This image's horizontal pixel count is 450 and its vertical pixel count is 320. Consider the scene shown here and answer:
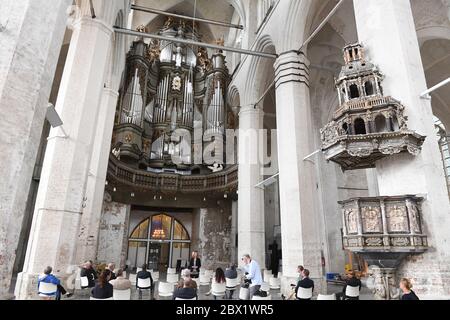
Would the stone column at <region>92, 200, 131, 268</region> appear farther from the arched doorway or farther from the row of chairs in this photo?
the row of chairs

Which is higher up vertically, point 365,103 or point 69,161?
point 365,103

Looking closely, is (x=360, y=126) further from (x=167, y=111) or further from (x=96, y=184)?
(x=167, y=111)

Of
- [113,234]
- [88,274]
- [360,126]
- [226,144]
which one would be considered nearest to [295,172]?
[360,126]

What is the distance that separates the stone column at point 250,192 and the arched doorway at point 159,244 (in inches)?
266

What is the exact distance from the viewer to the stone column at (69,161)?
6.79 m

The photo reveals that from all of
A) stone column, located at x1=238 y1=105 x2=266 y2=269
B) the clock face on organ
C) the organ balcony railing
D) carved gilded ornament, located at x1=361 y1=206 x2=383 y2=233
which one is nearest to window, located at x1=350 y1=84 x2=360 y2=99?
carved gilded ornament, located at x1=361 y1=206 x2=383 y2=233

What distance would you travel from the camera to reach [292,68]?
32.3ft

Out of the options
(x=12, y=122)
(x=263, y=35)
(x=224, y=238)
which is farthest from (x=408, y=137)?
(x=224, y=238)

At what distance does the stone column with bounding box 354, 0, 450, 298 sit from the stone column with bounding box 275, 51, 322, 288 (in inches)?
124

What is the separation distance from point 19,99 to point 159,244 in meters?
14.8

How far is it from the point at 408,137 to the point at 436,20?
25.9ft

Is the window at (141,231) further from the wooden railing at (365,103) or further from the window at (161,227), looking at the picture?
the wooden railing at (365,103)

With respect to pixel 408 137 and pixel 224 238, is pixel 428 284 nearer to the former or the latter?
pixel 408 137

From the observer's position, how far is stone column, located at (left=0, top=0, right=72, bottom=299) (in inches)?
153
